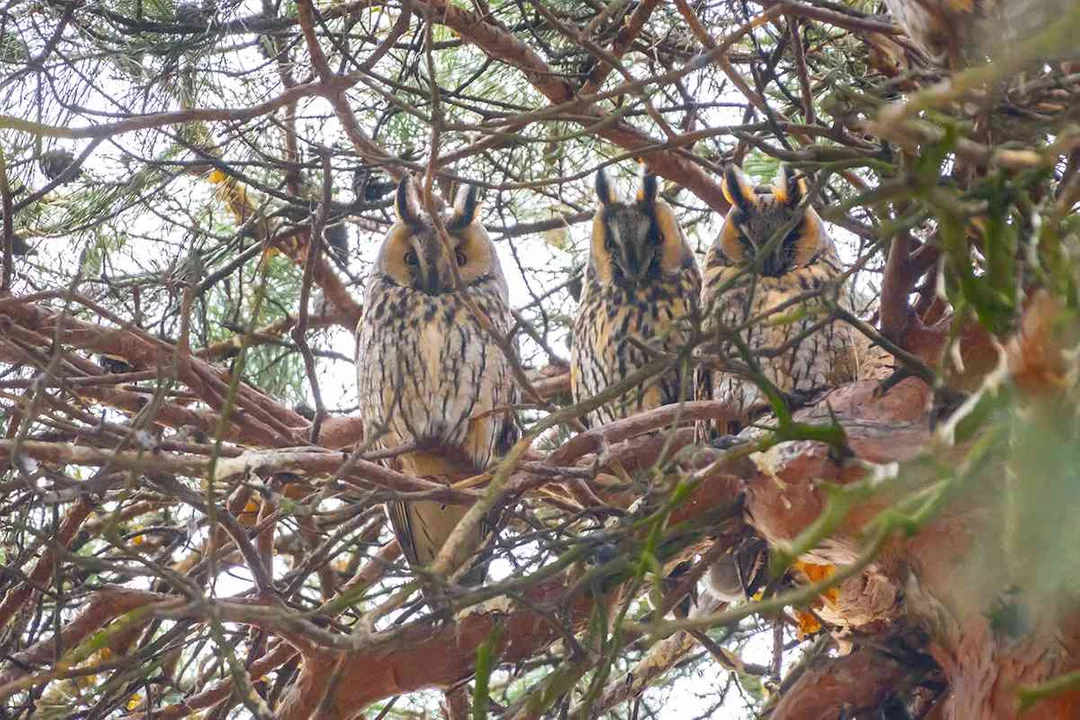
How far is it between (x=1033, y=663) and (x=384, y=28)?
201 centimetres

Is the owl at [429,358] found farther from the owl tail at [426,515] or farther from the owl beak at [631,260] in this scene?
the owl beak at [631,260]

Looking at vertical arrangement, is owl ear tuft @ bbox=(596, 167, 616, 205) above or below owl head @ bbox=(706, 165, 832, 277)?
above

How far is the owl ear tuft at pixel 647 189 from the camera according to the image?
2848mm

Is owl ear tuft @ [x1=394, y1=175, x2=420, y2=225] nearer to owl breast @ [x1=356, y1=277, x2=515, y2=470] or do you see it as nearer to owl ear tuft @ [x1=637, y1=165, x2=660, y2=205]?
owl breast @ [x1=356, y1=277, x2=515, y2=470]

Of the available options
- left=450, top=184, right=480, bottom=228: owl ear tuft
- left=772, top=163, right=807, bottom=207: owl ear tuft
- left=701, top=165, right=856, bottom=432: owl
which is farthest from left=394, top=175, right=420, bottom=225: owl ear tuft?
left=772, top=163, right=807, bottom=207: owl ear tuft

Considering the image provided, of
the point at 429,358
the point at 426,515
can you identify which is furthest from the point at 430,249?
the point at 426,515

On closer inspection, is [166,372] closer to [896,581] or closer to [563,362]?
[896,581]

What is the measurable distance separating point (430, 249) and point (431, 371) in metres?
0.28

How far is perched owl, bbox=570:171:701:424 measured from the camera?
2871 mm

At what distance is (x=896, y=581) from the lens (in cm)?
172

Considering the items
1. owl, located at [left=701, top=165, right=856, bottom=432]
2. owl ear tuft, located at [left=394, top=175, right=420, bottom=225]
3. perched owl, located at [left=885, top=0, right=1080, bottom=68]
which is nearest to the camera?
perched owl, located at [left=885, top=0, right=1080, bottom=68]

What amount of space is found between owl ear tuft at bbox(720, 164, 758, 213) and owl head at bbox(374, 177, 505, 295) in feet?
2.01

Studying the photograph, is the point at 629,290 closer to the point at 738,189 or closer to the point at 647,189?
the point at 647,189

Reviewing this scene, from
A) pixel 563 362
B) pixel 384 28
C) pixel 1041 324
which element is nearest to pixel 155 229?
pixel 384 28
